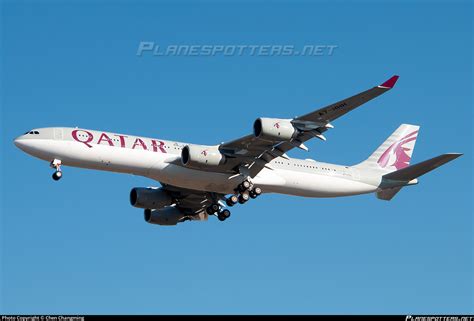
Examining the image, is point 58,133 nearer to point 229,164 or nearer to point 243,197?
point 229,164

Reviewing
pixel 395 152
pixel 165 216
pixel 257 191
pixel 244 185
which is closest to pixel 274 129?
pixel 244 185

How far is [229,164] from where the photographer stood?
56281 millimetres

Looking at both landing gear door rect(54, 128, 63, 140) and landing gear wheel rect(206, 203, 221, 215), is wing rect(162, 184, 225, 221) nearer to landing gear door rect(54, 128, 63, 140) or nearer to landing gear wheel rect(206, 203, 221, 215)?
landing gear wheel rect(206, 203, 221, 215)

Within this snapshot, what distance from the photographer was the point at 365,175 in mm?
61938

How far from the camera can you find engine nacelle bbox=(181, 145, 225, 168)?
180 ft

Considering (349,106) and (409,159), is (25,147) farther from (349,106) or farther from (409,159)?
(409,159)

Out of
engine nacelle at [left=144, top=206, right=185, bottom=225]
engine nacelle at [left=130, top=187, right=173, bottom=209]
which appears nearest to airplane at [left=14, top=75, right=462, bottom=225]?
engine nacelle at [left=130, top=187, right=173, bottom=209]

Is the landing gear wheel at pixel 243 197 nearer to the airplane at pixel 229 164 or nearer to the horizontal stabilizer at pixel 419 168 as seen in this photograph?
the airplane at pixel 229 164

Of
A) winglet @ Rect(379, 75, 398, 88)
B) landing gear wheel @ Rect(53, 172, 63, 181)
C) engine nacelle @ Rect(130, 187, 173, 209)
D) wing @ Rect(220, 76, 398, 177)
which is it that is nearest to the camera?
winglet @ Rect(379, 75, 398, 88)

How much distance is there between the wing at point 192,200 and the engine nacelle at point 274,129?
8.58 metres

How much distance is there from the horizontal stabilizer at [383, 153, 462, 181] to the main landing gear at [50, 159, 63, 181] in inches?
813

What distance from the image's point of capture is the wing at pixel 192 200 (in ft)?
200

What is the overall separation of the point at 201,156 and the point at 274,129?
185 inches

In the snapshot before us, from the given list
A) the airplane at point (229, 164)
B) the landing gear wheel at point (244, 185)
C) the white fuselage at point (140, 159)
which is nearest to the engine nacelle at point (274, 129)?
the airplane at point (229, 164)
